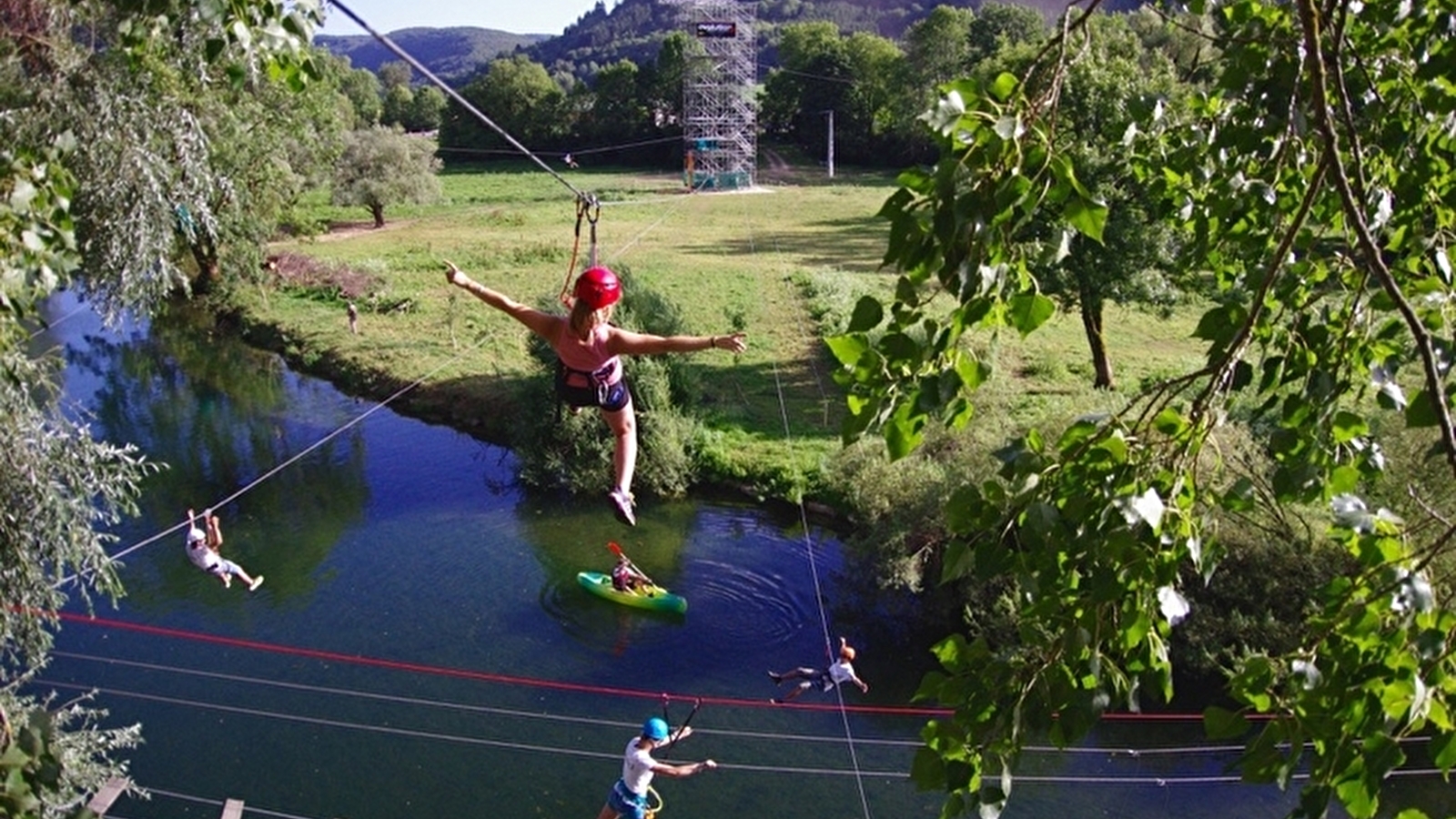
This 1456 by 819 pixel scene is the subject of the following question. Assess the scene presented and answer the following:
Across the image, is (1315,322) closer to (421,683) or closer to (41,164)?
(41,164)

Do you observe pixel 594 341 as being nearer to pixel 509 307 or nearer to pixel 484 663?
pixel 509 307

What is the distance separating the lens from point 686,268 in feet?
98.8

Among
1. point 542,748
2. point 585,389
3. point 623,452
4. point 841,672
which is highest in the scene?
point 585,389

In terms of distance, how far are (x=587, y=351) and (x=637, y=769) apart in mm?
4946

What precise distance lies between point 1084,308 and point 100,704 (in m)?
14.2

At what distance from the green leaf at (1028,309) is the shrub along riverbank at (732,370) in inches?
211

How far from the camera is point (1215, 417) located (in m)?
1.97

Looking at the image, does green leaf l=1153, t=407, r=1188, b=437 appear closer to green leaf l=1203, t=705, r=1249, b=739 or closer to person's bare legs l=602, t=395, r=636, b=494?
green leaf l=1203, t=705, r=1249, b=739

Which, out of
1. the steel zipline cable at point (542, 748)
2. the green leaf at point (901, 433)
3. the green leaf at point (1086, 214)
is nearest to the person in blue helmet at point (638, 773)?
the steel zipline cable at point (542, 748)

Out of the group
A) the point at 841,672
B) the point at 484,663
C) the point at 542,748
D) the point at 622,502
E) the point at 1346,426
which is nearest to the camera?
the point at 1346,426

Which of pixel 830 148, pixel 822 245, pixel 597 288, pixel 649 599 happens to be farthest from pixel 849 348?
pixel 830 148

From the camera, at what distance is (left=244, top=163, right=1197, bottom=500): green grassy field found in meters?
18.9

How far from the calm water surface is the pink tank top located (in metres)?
5.27

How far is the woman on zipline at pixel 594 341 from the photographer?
4574 millimetres
